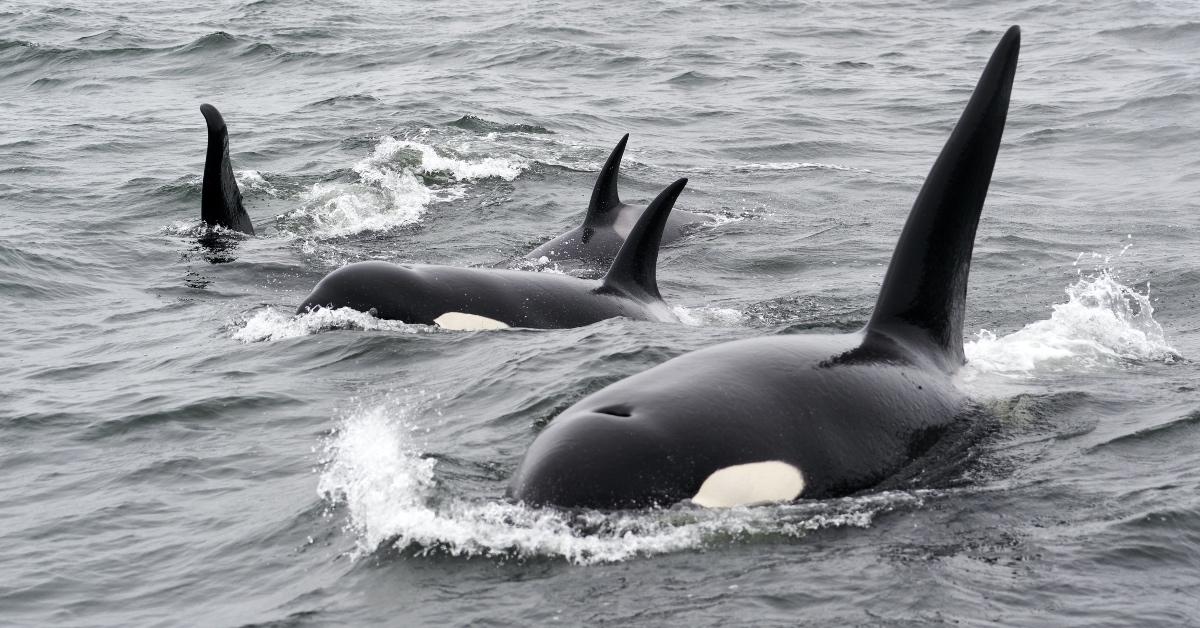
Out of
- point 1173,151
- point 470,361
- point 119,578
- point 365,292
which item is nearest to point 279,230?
point 365,292

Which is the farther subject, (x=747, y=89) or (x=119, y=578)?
(x=747, y=89)

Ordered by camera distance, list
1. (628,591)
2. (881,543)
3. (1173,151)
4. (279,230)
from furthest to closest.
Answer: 1. (1173,151)
2. (279,230)
3. (881,543)
4. (628,591)

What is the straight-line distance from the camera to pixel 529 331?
10453 millimetres

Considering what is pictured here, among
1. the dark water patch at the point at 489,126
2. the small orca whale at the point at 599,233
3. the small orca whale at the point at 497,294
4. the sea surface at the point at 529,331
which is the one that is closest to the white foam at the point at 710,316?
the sea surface at the point at 529,331

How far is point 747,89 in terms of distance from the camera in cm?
2769

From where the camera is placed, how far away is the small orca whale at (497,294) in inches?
414

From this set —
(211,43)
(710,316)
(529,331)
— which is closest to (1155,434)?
(529,331)

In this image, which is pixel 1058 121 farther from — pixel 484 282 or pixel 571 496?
pixel 571 496

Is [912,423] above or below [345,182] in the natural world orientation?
above

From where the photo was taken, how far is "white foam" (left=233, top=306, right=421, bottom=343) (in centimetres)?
1045

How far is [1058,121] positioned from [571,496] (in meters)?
20.0

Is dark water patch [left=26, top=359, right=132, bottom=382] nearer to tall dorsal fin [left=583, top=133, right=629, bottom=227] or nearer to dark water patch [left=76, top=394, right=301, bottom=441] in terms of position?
dark water patch [left=76, top=394, right=301, bottom=441]

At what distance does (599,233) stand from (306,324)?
14.9 feet

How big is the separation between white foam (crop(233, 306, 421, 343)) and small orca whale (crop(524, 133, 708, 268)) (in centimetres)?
354
